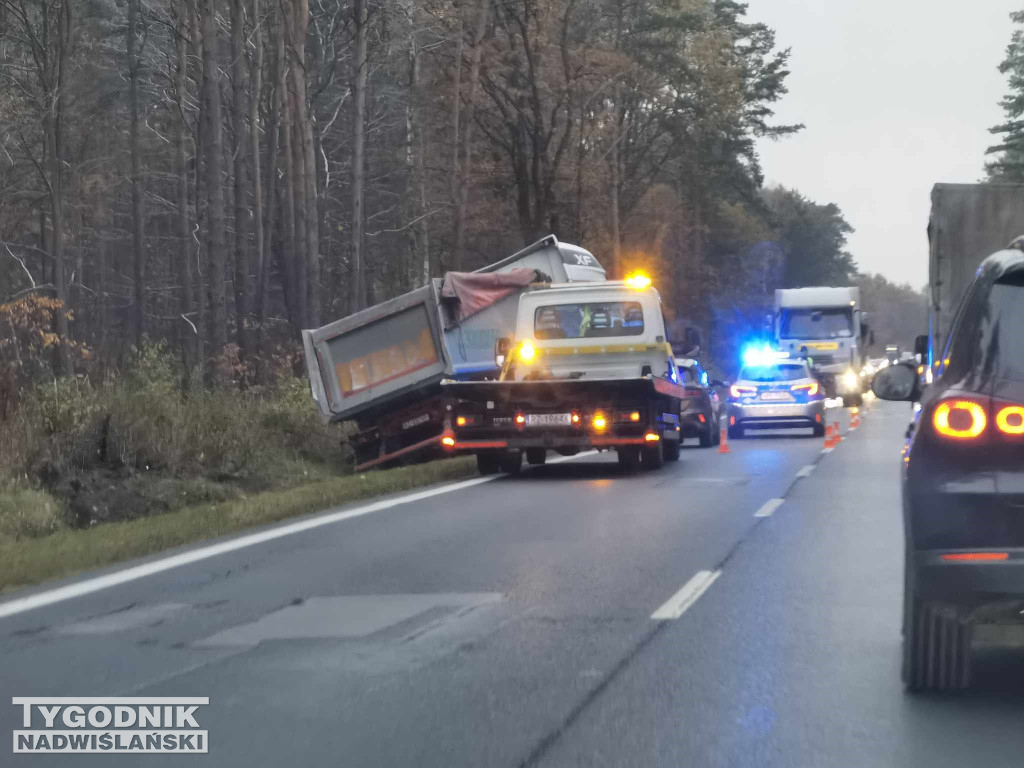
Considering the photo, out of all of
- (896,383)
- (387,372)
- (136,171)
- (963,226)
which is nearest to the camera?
(896,383)

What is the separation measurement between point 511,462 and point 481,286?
144 inches

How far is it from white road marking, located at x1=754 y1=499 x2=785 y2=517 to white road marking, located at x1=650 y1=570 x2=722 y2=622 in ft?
13.8

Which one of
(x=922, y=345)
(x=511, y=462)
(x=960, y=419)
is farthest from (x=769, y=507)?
(x=960, y=419)

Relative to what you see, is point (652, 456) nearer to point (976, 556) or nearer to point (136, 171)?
point (976, 556)

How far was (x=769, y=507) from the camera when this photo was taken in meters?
15.8

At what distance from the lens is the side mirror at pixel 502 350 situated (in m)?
21.7

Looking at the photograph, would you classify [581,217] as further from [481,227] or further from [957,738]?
[957,738]

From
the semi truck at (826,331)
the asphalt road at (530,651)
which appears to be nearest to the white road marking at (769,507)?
the asphalt road at (530,651)

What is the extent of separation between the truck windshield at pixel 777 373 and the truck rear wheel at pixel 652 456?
9.46 metres

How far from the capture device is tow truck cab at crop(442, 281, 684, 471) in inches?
772

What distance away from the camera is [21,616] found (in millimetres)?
9086

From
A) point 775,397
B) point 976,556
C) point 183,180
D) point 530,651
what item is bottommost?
point 775,397

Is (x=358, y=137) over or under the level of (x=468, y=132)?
under

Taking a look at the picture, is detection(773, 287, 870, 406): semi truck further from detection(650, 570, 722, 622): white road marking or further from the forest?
detection(650, 570, 722, 622): white road marking
